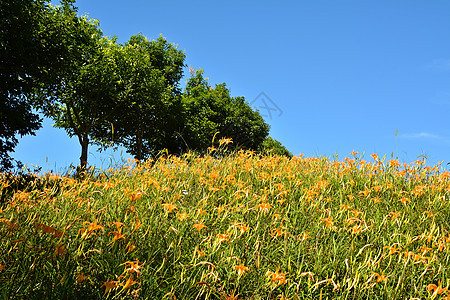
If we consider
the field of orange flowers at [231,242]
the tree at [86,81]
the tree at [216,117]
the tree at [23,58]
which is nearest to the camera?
the field of orange flowers at [231,242]

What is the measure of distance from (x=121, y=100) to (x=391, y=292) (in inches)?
708

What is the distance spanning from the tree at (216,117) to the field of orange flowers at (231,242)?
57.8ft

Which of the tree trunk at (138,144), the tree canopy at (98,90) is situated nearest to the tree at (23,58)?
the tree canopy at (98,90)

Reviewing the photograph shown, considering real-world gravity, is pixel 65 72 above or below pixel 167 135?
below

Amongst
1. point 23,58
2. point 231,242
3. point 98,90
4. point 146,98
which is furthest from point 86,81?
point 231,242

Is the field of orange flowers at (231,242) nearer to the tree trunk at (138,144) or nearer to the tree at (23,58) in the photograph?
the tree at (23,58)

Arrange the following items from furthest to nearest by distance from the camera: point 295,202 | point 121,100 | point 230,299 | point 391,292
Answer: point 121,100 → point 295,202 → point 391,292 → point 230,299

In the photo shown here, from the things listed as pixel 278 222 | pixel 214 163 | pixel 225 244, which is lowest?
pixel 225 244

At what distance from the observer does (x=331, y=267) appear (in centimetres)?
327

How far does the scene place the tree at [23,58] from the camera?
1184cm

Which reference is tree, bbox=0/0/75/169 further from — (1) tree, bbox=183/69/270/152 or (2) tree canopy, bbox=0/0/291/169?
(1) tree, bbox=183/69/270/152

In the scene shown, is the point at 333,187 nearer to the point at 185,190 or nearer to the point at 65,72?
the point at 185,190

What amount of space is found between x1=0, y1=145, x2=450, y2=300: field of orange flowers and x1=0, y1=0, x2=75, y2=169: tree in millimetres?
8321

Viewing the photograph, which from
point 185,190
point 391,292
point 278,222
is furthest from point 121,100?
point 391,292
